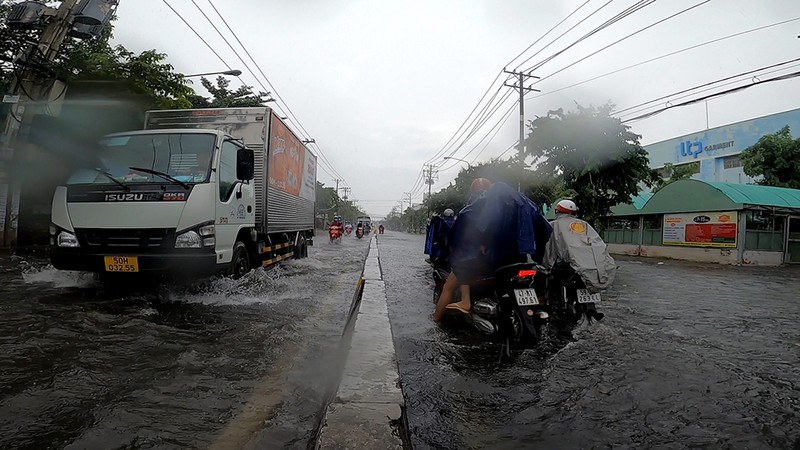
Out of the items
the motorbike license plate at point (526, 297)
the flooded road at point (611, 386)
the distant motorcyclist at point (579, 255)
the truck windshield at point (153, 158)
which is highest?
the truck windshield at point (153, 158)

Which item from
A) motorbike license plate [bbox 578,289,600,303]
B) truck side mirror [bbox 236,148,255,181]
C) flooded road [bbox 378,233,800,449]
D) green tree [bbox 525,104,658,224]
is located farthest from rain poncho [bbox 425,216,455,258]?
green tree [bbox 525,104,658,224]

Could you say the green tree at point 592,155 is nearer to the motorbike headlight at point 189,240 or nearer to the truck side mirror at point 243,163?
the truck side mirror at point 243,163

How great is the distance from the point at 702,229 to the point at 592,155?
8.47 meters

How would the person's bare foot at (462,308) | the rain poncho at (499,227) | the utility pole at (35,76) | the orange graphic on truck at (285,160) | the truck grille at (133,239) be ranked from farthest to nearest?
the utility pole at (35,76), the orange graphic on truck at (285,160), the truck grille at (133,239), the person's bare foot at (462,308), the rain poncho at (499,227)

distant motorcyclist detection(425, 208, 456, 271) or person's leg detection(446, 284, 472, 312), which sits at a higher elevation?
distant motorcyclist detection(425, 208, 456, 271)

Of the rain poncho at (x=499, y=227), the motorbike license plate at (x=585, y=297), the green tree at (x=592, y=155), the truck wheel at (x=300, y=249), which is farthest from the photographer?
the green tree at (x=592, y=155)

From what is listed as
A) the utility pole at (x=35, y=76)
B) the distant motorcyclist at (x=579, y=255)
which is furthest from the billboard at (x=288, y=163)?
the utility pole at (x=35, y=76)

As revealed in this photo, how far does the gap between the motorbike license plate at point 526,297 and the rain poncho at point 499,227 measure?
0.33m

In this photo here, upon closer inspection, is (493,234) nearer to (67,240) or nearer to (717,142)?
(67,240)

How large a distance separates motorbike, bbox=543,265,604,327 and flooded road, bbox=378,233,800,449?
0.78 ft

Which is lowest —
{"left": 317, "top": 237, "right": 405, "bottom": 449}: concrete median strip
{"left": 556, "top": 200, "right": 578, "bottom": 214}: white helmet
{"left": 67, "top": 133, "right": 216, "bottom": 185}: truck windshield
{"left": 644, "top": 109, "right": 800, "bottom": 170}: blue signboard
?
{"left": 317, "top": 237, "right": 405, "bottom": 449}: concrete median strip

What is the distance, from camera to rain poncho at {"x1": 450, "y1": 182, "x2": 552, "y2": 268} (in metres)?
4.09

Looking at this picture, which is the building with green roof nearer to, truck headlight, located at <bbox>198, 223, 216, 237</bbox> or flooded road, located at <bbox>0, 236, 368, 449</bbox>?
truck headlight, located at <bbox>198, 223, 216, 237</bbox>

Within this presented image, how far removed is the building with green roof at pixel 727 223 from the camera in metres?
17.7
